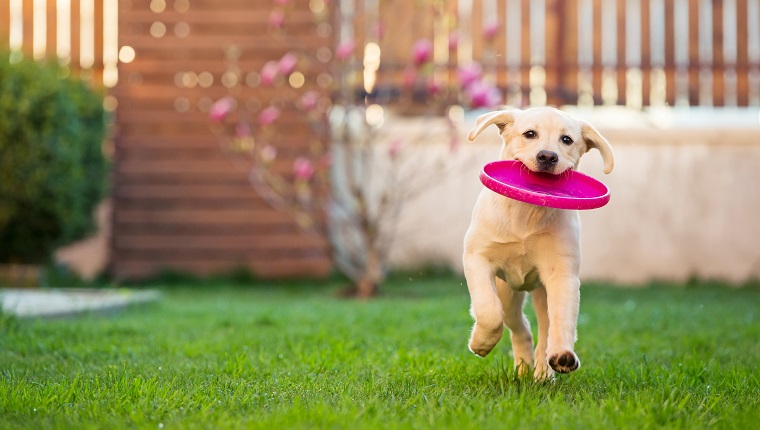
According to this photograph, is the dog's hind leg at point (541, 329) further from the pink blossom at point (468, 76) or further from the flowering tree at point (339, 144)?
the flowering tree at point (339, 144)

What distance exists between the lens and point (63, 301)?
6.01 metres

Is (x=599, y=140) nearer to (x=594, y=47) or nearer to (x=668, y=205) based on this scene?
(x=668, y=205)

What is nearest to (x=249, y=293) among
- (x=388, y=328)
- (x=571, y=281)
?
(x=388, y=328)

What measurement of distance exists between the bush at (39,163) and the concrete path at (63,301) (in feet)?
2.50

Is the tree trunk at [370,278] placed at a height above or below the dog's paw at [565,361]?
below

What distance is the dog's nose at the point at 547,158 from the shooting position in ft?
9.79

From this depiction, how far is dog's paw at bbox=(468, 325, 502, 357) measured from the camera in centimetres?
299

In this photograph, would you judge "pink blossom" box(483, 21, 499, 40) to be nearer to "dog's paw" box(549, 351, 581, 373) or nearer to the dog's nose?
the dog's nose

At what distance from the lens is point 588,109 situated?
925 centimetres

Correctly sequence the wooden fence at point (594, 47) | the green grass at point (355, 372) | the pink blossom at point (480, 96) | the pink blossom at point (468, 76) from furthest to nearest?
the wooden fence at point (594, 47) < the pink blossom at point (468, 76) < the pink blossom at point (480, 96) < the green grass at point (355, 372)

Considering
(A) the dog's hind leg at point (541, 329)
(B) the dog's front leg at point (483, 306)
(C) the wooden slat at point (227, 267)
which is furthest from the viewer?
(C) the wooden slat at point (227, 267)

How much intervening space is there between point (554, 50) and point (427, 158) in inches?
59.6

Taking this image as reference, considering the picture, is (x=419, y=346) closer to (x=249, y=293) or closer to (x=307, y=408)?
(x=307, y=408)

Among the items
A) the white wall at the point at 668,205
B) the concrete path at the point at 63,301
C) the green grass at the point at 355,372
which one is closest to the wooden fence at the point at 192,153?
the white wall at the point at 668,205
